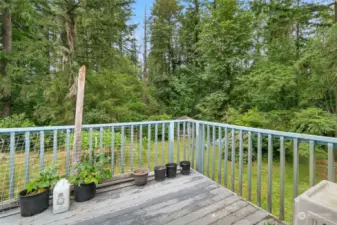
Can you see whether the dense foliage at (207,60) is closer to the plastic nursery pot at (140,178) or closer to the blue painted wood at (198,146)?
the blue painted wood at (198,146)

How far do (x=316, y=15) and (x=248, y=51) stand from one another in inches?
109

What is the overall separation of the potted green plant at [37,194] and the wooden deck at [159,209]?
0.22 ft

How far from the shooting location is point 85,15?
469 centimetres

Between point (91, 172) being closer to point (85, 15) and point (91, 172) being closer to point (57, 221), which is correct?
point (57, 221)

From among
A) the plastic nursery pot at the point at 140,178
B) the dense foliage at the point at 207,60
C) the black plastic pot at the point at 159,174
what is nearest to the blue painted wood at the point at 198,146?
the black plastic pot at the point at 159,174

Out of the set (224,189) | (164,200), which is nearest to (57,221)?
(164,200)

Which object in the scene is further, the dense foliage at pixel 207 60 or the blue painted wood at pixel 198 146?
the dense foliage at pixel 207 60

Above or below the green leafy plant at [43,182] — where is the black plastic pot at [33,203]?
below

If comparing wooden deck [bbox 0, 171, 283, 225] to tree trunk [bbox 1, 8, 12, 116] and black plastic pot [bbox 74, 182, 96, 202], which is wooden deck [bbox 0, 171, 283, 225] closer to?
black plastic pot [bbox 74, 182, 96, 202]

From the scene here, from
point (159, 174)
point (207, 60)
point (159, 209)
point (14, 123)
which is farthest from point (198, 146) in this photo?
point (207, 60)

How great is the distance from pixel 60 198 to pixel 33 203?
234mm

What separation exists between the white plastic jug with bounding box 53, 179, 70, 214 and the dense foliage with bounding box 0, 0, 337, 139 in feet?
12.5

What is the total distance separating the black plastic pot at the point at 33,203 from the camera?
171 centimetres

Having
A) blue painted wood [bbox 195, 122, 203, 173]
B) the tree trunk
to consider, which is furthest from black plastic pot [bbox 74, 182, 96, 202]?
the tree trunk
